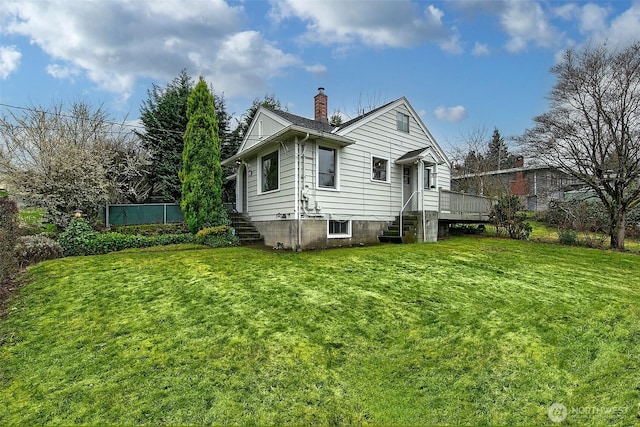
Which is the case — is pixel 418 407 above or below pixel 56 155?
below

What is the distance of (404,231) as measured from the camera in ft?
39.7

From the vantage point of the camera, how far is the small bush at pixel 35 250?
7.62 meters

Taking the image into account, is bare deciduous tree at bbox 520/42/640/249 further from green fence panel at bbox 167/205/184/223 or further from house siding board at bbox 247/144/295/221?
green fence panel at bbox 167/205/184/223

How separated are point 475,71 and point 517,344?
12.1 meters

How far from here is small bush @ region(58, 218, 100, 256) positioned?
354 inches

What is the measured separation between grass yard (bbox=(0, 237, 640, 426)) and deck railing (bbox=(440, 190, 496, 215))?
7.20m

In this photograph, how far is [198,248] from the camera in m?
10.5

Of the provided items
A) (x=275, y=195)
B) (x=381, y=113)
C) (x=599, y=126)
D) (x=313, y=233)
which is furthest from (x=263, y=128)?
(x=599, y=126)

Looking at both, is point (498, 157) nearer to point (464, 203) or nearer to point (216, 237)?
point (464, 203)

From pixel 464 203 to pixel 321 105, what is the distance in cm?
813

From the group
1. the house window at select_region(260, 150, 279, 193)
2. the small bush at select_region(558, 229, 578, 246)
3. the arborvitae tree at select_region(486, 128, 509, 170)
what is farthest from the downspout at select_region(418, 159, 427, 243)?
the arborvitae tree at select_region(486, 128, 509, 170)

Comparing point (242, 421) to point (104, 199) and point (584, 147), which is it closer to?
point (104, 199)

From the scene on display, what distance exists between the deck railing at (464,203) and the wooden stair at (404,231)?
6.95 feet

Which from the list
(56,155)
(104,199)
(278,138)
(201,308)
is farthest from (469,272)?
(56,155)
